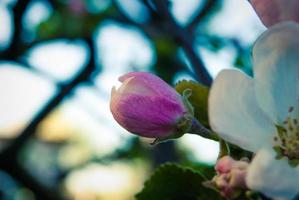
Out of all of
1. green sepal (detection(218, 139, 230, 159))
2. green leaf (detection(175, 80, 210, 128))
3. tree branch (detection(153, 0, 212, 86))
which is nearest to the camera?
green sepal (detection(218, 139, 230, 159))

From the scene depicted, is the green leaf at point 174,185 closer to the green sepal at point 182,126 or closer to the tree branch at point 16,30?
the green sepal at point 182,126

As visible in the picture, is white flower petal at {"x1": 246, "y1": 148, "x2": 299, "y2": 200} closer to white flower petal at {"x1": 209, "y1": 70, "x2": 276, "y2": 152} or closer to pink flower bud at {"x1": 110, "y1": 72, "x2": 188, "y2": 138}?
white flower petal at {"x1": 209, "y1": 70, "x2": 276, "y2": 152}

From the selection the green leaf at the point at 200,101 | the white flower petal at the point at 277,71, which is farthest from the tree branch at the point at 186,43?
the white flower petal at the point at 277,71

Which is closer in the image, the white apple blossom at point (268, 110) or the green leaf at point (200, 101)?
the white apple blossom at point (268, 110)

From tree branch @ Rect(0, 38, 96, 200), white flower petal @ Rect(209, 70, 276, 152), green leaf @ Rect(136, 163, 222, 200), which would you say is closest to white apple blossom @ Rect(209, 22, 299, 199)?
white flower petal @ Rect(209, 70, 276, 152)

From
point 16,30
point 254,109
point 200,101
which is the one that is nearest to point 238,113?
point 254,109

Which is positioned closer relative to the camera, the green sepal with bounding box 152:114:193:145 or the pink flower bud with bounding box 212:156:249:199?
the pink flower bud with bounding box 212:156:249:199

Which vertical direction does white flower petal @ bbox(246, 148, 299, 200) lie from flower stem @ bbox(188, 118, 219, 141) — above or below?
above

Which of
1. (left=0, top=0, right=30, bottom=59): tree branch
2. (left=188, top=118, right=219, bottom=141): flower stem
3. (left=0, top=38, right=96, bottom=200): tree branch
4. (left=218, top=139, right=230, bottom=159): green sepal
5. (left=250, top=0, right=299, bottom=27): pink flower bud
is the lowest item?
(left=0, top=38, right=96, bottom=200): tree branch
